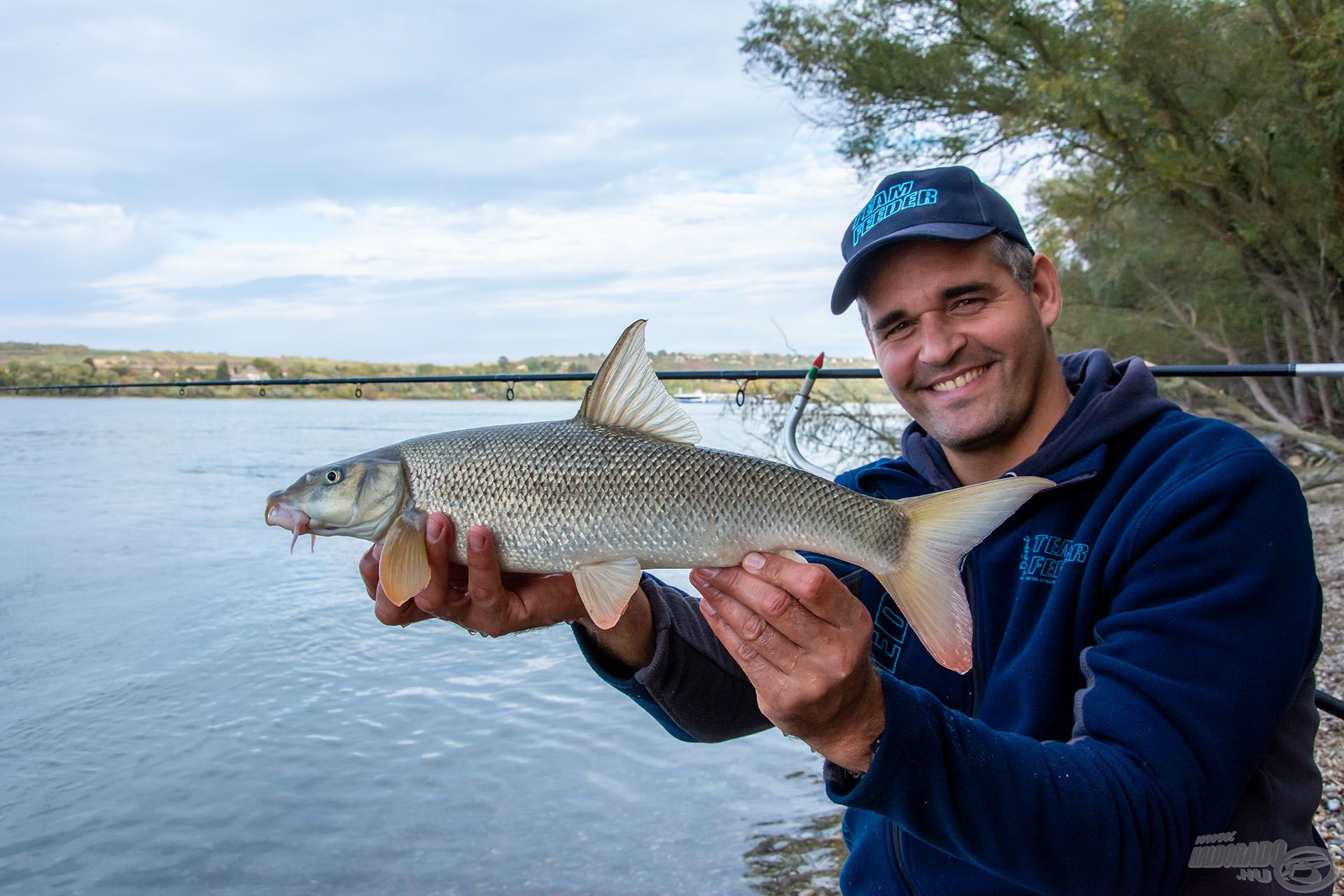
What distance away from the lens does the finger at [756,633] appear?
4.92ft

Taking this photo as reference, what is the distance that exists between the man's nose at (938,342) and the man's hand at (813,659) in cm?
104

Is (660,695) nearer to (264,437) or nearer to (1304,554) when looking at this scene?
(1304,554)

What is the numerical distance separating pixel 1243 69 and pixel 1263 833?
32.7 feet

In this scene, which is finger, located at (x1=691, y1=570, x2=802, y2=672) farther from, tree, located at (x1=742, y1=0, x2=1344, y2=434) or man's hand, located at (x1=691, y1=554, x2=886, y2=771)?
tree, located at (x1=742, y1=0, x2=1344, y2=434)

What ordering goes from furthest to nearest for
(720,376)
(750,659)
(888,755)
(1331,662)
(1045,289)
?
(1331,662)
(720,376)
(1045,289)
(750,659)
(888,755)

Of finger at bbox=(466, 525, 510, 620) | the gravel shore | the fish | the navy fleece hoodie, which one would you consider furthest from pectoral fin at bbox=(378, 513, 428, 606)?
the gravel shore

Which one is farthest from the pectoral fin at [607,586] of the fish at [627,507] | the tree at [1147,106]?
the tree at [1147,106]

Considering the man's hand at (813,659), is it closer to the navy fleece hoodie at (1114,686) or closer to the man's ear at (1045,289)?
the navy fleece hoodie at (1114,686)

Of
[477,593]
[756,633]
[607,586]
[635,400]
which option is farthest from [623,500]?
[756,633]

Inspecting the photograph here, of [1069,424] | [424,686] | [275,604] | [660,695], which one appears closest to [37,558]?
[275,604]

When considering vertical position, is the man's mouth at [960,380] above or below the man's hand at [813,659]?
above

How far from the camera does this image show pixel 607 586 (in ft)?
6.50

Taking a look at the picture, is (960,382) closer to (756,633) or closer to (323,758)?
(756,633)

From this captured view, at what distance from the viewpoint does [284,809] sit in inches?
216
